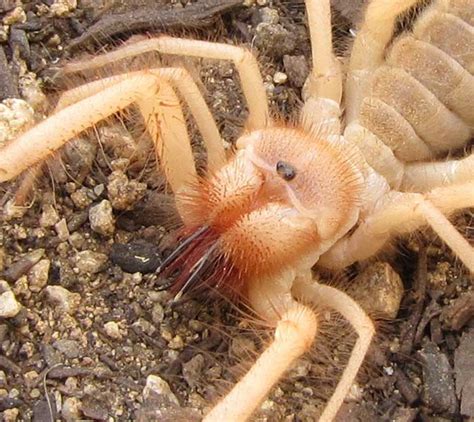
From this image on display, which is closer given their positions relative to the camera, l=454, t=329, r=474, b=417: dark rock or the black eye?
l=454, t=329, r=474, b=417: dark rock

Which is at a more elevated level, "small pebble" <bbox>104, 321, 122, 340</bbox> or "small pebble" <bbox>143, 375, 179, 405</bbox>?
"small pebble" <bbox>104, 321, 122, 340</bbox>

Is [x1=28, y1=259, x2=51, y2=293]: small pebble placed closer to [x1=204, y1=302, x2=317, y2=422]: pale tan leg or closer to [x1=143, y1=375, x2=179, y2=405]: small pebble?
[x1=143, y1=375, x2=179, y2=405]: small pebble

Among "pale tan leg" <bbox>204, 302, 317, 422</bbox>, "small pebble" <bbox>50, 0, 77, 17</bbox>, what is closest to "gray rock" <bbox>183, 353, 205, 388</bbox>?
"pale tan leg" <bbox>204, 302, 317, 422</bbox>

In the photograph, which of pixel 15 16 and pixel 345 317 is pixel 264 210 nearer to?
pixel 345 317

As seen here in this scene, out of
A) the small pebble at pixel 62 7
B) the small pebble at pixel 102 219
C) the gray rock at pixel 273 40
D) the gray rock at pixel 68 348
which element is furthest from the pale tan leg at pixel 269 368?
the small pebble at pixel 62 7

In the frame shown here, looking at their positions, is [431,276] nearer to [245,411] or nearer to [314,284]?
[314,284]

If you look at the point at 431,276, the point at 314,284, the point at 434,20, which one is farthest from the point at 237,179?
the point at 434,20

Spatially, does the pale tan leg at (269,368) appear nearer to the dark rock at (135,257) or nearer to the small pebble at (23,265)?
the dark rock at (135,257)
